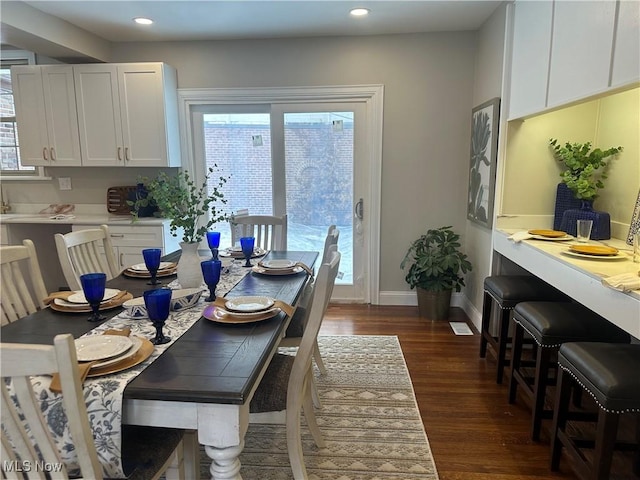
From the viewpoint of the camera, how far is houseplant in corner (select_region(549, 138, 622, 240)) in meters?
2.63

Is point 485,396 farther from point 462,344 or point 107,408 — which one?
point 107,408

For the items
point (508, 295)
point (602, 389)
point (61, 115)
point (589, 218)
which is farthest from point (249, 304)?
point (61, 115)

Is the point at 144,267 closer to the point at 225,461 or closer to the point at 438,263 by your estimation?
the point at 225,461

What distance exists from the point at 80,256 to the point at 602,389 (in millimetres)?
2545

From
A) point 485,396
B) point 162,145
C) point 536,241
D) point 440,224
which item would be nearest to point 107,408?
point 485,396

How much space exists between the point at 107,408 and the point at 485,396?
2158 mm

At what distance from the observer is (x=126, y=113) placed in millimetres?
3816

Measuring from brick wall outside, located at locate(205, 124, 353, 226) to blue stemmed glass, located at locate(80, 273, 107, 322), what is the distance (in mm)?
2619

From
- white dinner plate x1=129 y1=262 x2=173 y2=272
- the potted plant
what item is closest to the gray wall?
A: the potted plant

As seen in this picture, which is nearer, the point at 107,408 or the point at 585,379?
the point at 107,408

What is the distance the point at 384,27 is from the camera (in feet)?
11.8

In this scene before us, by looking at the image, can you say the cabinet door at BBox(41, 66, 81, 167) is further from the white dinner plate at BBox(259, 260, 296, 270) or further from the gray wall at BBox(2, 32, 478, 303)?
the white dinner plate at BBox(259, 260, 296, 270)

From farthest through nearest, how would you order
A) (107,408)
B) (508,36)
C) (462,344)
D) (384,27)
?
(384,27) → (462,344) → (508,36) → (107,408)

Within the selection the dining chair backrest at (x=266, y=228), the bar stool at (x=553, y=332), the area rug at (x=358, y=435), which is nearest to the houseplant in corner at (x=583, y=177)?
the bar stool at (x=553, y=332)
